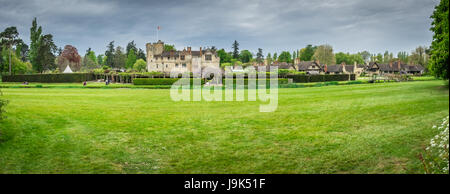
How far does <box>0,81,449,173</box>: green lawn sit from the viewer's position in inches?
211

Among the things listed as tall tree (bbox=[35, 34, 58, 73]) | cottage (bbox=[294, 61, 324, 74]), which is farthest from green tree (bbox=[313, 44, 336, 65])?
tall tree (bbox=[35, 34, 58, 73])

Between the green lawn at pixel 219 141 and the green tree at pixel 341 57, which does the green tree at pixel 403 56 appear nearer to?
the green lawn at pixel 219 141

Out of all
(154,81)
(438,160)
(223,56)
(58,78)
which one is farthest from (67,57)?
(438,160)

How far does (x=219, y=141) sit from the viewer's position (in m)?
7.05

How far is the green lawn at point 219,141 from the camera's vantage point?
5355 millimetres

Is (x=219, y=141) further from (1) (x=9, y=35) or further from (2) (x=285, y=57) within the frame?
(2) (x=285, y=57)

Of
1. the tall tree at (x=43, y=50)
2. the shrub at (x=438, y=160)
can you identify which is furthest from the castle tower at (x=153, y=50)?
the shrub at (x=438, y=160)

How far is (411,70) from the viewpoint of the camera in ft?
240

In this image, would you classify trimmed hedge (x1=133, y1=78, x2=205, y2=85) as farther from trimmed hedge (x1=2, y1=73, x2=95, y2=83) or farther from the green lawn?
the green lawn

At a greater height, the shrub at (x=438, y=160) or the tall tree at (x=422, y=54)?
the tall tree at (x=422, y=54)

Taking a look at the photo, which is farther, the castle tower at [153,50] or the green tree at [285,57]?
the green tree at [285,57]
